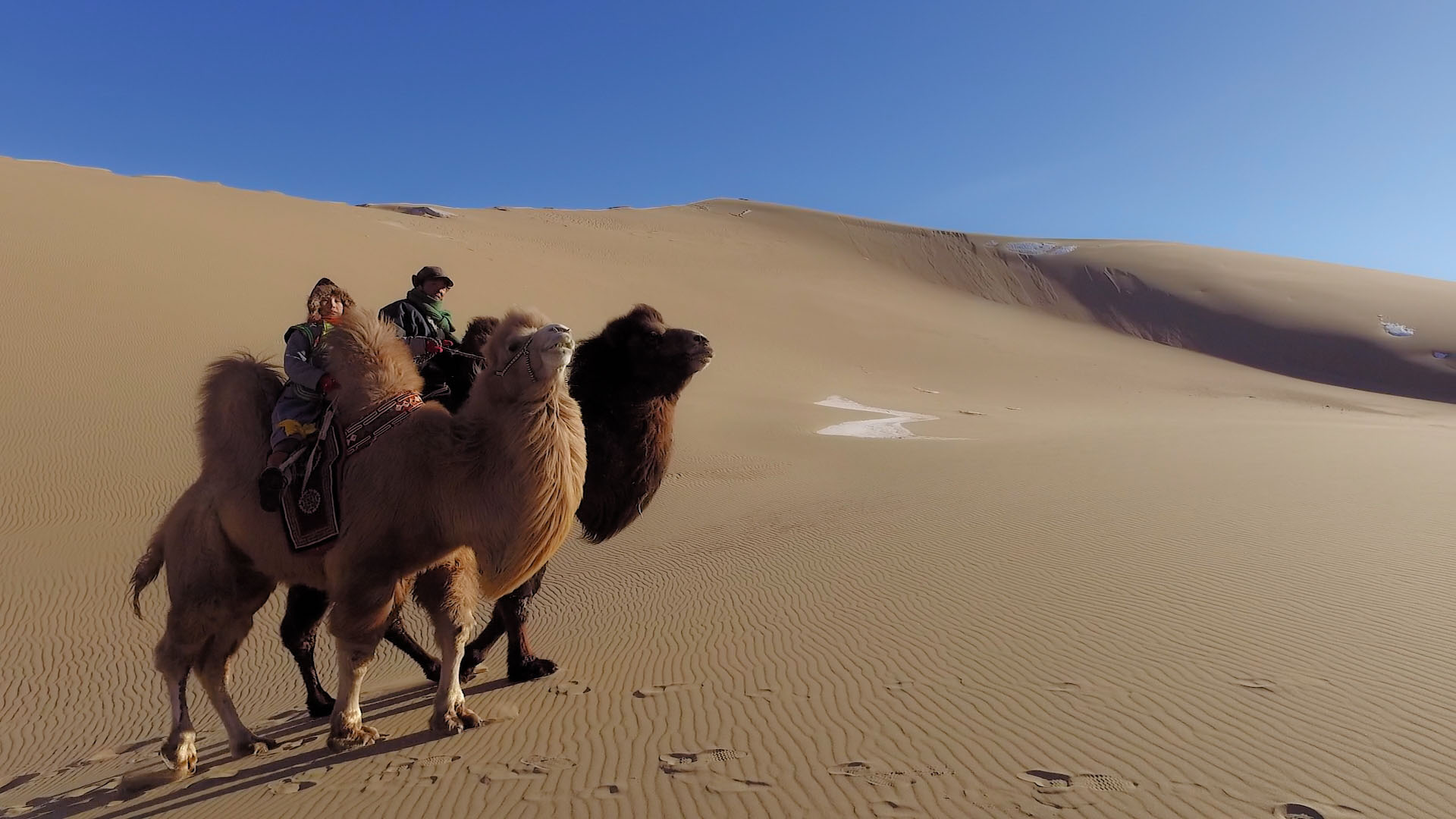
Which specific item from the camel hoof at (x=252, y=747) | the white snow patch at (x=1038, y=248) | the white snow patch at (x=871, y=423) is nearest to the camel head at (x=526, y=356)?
the camel hoof at (x=252, y=747)

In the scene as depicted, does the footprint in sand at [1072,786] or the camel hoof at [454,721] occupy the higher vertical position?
the footprint in sand at [1072,786]

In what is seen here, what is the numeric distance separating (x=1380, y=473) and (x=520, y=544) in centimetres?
1305

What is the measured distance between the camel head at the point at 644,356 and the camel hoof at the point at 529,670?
1.83 metres

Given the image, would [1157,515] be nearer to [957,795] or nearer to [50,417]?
[957,795]

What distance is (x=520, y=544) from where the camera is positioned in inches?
145

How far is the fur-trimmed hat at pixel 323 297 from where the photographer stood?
14.6ft

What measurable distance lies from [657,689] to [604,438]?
62.2 inches

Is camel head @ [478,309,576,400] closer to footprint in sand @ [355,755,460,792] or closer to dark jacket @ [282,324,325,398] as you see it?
dark jacket @ [282,324,325,398]

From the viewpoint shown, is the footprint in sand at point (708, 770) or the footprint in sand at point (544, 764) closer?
the footprint in sand at point (708, 770)

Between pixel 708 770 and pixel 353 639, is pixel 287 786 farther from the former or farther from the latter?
pixel 708 770

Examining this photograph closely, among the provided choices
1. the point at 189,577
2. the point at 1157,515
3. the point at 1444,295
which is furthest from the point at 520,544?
the point at 1444,295

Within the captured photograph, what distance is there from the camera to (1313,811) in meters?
3.23

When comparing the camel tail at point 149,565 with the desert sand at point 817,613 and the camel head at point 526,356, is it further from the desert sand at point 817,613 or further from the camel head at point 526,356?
the camel head at point 526,356

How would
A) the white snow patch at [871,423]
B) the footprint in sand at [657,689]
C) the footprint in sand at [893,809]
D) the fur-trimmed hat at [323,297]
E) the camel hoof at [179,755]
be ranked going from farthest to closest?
1. the white snow patch at [871,423]
2. the footprint in sand at [657,689]
3. the fur-trimmed hat at [323,297]
4. the camel hoof at [179,755]
5. the footprint in sand at [893,809]
